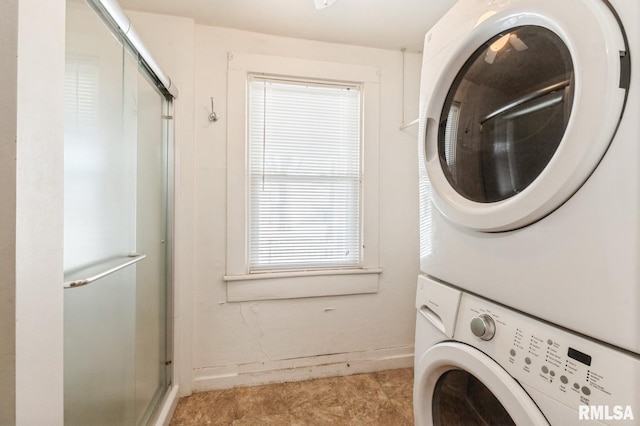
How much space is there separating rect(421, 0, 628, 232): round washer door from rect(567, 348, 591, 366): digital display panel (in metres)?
0.23

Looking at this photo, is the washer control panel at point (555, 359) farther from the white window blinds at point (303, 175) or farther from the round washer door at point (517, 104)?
the white window blinds at point (303, 175)

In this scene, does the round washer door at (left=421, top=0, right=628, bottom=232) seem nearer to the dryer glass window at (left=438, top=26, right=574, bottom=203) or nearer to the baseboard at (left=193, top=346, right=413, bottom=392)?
the dryer glass window at (left=438, top=26, right=574, bottom=203)

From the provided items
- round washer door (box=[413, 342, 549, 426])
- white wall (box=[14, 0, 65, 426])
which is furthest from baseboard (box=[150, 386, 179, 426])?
round washer door (box=[413, 342, 549, 426])

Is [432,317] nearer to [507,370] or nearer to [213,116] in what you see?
[507,370]

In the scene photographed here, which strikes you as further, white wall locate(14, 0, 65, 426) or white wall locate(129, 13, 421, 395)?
white wall locate(129, 13, 421, 395)

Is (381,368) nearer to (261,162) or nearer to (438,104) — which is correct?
(261,162)

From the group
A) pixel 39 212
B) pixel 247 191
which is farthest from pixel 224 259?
pixel 39 212

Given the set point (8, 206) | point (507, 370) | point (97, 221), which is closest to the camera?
point (8, 206)

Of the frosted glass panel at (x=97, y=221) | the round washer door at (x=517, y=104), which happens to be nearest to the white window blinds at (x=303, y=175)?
the frosted glass panel at (x=97, y=221)

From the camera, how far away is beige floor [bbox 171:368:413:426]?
1.38 metres

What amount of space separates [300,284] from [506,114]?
1385 mm

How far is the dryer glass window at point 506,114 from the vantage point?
53 cm

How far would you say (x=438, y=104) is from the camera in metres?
0.80

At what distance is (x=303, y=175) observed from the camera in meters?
1.73
